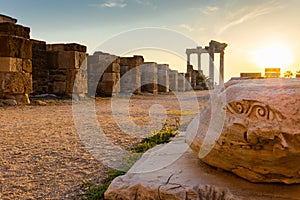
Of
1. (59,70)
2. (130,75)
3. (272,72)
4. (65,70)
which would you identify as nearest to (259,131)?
(65,70)

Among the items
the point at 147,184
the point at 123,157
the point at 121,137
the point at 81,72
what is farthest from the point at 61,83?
the point at 147,184

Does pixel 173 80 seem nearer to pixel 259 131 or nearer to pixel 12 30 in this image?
pixel 12 30

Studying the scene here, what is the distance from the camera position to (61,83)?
1159 cm

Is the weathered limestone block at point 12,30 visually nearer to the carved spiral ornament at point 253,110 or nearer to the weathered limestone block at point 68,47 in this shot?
the weathered limestone block at point 68,47

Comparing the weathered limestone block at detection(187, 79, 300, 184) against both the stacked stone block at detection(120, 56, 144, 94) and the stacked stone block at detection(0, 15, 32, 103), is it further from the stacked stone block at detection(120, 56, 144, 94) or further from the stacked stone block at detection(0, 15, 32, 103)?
the stacked stone block at detection(120, 56, 144, 94)

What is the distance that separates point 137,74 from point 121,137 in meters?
11.5

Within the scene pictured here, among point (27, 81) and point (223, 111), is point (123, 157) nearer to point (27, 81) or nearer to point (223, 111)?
point (223, 111)

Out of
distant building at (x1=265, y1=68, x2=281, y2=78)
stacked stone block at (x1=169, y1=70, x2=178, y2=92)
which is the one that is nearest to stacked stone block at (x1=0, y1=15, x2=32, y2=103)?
distant building at (x1=265, y1=68, x2=281, y2=78)

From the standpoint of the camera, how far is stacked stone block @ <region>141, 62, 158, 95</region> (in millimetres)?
17875

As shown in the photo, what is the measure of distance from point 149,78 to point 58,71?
721 centimetres

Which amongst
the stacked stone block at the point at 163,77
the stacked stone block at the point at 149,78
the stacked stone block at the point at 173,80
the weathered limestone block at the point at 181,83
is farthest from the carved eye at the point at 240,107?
the weathered limestone block at the point at 181,83

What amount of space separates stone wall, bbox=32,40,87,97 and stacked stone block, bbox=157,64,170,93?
846 cm

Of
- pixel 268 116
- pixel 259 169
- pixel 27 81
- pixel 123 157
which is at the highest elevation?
pixel 27 81

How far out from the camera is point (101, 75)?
14023 millimetres
